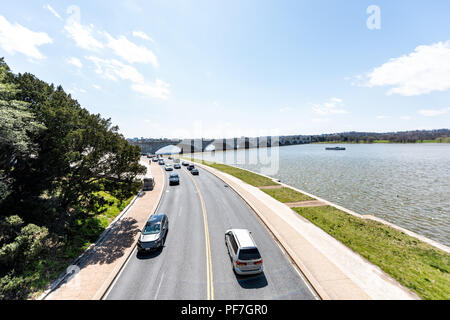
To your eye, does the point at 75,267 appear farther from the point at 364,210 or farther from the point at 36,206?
the point at 364,210

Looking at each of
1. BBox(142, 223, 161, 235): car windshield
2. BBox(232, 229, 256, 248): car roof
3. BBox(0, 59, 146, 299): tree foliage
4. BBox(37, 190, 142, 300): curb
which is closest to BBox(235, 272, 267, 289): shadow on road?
BBox(232, 229, 256, 248): car roof

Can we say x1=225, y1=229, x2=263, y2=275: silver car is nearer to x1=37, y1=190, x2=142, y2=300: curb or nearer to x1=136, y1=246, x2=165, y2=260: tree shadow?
x1=136, y1=246, x2=165, y2=260: tree shadow

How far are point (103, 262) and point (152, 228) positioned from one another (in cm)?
349

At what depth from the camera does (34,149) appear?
12352mm

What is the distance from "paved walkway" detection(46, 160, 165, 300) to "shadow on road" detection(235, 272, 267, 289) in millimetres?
7097

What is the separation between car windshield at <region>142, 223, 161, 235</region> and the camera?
13.9 meters

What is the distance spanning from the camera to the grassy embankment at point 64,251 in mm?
10438

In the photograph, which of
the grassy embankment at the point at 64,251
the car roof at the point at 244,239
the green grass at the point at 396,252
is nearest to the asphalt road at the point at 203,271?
the car roof at the point at 244,239

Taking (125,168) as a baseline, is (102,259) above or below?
below

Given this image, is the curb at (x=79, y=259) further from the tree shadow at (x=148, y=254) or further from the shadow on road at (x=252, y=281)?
the shadow on road at (x=252, y=281)

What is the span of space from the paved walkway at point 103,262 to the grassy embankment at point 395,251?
15.9 meters
